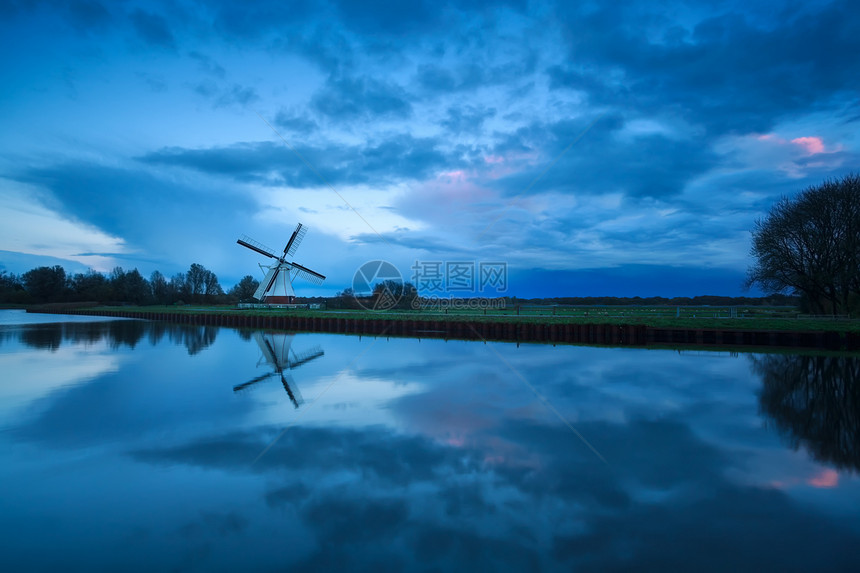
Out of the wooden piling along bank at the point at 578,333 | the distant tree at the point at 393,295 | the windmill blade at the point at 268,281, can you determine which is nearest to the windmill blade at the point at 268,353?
the wooden piling along bank at the point at 578,333

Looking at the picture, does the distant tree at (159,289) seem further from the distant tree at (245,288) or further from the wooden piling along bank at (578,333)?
the wooden piling along bank at (578,333)

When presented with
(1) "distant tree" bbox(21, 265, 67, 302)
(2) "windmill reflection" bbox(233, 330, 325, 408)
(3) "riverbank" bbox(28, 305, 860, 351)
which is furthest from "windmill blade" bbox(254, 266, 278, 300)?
(1) "distant tree" bbox(21, 265, 67, 302)

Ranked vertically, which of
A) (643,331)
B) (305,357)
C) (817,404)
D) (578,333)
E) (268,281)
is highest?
(268,281)

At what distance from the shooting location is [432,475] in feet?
23.1

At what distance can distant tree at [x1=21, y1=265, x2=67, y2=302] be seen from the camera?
376 ft

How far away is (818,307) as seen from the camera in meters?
36.5

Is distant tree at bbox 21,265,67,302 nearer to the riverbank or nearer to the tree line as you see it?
the tree line

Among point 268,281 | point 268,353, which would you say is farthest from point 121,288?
point 268,353

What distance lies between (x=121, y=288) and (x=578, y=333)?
124m

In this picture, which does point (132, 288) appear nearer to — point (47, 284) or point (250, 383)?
point (47, 284)

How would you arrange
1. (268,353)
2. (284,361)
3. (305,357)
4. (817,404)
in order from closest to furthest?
(817,404)
(284,361)
(305,357)
(268,353)

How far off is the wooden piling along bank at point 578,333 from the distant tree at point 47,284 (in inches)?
4294

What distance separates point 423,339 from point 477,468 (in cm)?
2446

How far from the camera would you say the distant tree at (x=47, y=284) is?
114m
